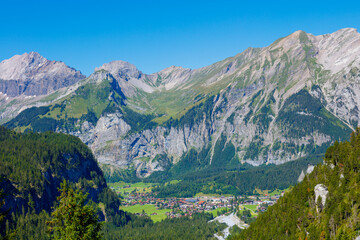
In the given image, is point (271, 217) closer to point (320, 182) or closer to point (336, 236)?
point (320, 182)

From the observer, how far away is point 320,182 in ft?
327

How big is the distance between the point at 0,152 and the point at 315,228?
170271mm

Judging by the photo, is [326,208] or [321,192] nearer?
[326,208]

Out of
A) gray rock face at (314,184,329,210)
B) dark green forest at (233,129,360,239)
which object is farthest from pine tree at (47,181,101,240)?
gray rock face at (314,184,329,210)

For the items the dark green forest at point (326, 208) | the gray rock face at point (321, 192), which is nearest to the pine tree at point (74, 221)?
the dark green forest at point (326, 208)

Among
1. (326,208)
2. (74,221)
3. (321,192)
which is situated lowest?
(326,208)

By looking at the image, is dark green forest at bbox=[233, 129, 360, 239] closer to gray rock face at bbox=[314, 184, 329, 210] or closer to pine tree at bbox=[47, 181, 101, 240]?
gray rock face at bbox=[314, 184, 329, 210]

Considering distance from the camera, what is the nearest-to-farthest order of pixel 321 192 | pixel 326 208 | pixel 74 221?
pixel 74 221 < pixel 326 208 < pixel 321 192

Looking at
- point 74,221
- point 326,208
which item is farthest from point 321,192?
point 74,221

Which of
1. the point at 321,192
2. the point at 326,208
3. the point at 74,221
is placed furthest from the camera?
the point at 321,192

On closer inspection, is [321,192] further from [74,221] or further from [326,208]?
[74,221]

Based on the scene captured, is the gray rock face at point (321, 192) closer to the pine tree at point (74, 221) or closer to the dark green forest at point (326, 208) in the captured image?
the dark green forest at point (326, 208)

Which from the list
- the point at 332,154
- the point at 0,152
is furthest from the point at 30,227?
the point at 332,154

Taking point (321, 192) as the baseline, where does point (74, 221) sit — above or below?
above
